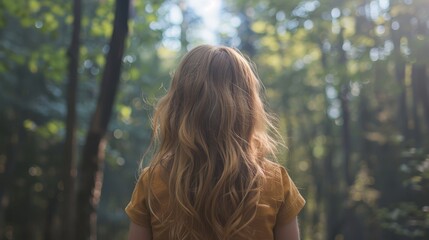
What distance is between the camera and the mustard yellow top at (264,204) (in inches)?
96.5

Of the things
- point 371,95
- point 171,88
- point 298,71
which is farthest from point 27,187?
point 171,88

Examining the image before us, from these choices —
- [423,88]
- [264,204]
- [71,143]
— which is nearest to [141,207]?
[264,204]

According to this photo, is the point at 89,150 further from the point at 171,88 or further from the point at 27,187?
the point at 27,187

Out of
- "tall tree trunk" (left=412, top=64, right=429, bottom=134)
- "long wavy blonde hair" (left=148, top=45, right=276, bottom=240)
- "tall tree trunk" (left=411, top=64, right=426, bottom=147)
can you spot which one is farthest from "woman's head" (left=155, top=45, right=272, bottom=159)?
"tall tree trunk" (left=412, top=64, right=429, bottom=134)

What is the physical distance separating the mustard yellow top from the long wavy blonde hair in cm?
3

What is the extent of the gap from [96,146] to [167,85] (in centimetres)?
706

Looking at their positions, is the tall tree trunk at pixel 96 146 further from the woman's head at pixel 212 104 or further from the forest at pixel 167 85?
the woman's head at pixel 212 104

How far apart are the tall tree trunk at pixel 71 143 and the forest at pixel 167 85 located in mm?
17

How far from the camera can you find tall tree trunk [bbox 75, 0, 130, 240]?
26.8 ft

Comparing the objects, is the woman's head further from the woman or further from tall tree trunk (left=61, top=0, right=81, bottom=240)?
tall tree trunk (left=61, top=0, right=81, bottom=240)

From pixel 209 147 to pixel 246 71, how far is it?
0.39 meters

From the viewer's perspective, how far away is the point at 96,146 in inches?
327

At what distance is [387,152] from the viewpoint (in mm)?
23328

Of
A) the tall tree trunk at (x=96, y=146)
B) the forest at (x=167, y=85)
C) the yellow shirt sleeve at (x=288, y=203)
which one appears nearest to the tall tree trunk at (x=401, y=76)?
the forest at (x=167, y=85)
